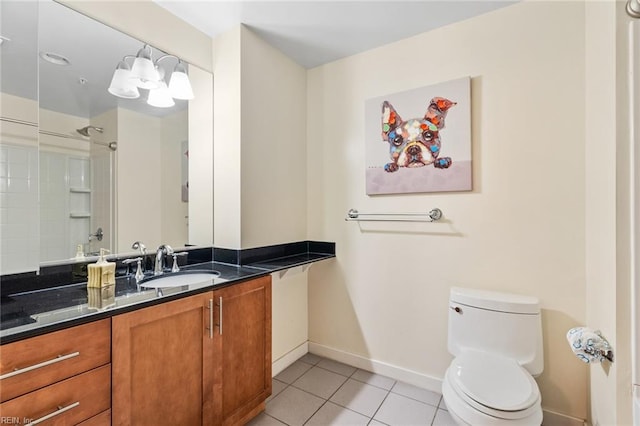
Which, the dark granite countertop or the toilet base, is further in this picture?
the toilet base

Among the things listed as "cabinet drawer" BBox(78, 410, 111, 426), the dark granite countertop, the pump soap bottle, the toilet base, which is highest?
the pump soap bottle

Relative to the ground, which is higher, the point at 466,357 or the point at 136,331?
the point at 136,331

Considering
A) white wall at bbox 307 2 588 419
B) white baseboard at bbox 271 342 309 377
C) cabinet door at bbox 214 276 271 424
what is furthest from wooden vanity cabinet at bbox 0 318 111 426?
white wall at bbox 307 2 588 419

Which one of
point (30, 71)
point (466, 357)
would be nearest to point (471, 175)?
point (466, 357)

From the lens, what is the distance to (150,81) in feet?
5.83

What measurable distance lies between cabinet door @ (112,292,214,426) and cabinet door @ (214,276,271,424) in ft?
0.24

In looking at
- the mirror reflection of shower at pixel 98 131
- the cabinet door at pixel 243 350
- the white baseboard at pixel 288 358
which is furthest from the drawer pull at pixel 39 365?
the white baseboard at pixel 288 358

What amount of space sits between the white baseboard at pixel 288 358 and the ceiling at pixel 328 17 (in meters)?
2.34

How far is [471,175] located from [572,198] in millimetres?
507

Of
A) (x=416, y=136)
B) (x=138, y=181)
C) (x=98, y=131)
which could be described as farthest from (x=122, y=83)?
(x=416, y=136)

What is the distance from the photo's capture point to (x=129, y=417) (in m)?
1.10

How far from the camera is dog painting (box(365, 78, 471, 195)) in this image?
1.81 meters

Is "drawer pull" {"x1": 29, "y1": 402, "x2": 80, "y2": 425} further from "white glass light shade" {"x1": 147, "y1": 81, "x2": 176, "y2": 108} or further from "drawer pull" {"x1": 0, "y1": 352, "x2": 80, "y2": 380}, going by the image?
"white glass light shade" {"x1": 147, "y1": 81, "x2": 176, "y2": 108}

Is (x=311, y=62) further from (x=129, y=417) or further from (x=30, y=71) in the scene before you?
(x=129, y=417)
